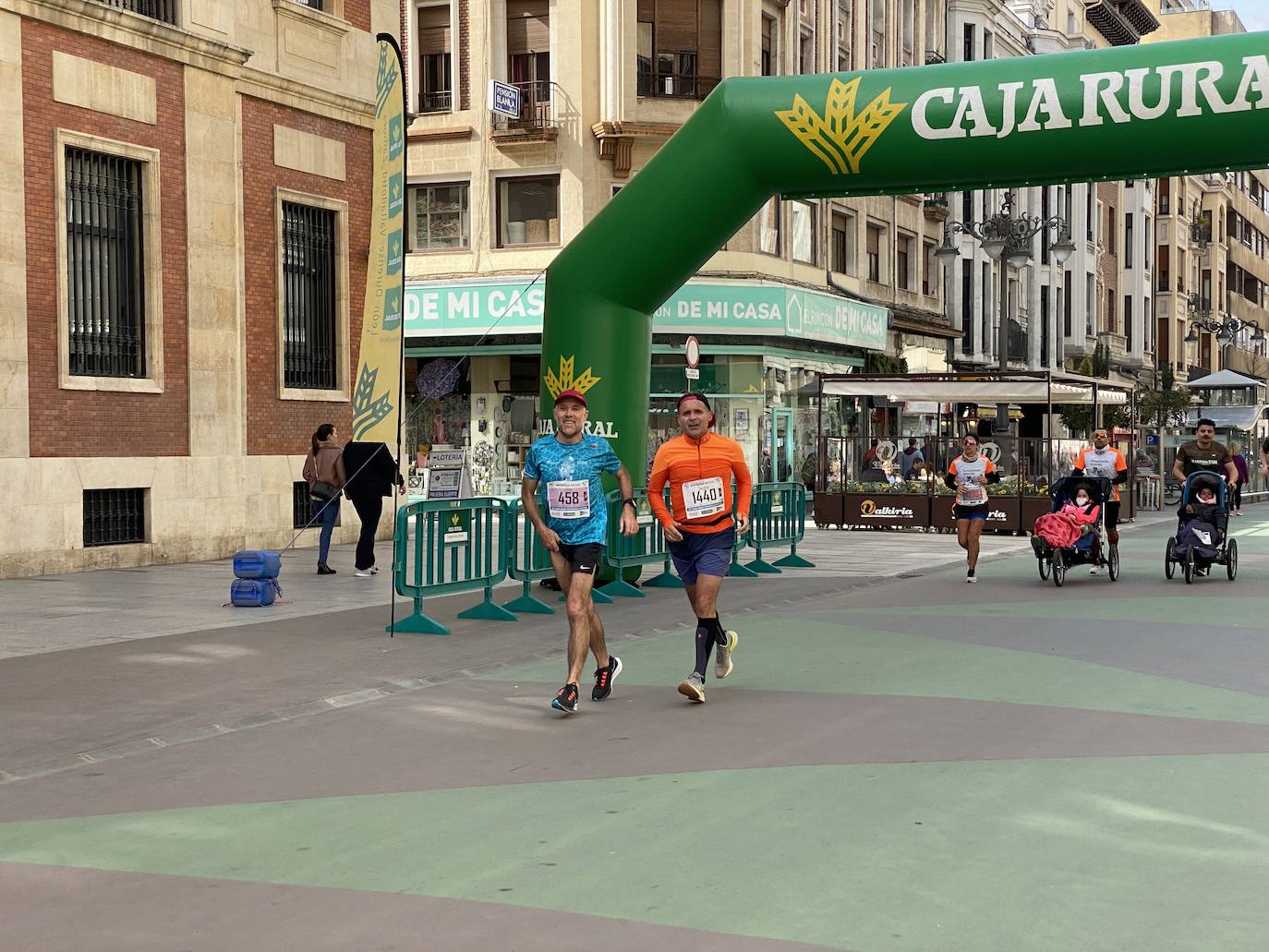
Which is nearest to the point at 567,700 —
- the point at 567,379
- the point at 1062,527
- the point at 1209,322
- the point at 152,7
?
the point at 567,379

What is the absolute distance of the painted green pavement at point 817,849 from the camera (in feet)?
15.9

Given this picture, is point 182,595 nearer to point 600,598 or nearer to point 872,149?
point 600,598

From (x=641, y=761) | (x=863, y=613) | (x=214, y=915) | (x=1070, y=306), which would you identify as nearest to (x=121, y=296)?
(x=863, y=613)

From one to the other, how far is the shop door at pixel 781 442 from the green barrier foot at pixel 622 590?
1944 centimetres

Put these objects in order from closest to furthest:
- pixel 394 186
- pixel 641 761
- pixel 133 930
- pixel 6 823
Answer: pixel 133 930, pixel 6 823, pixel 641 761, pixel 394 186

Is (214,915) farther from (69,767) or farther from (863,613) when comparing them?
(863,613)

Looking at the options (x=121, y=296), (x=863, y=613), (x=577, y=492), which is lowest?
(x=863, y=613)

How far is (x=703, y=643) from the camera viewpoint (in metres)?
9.27

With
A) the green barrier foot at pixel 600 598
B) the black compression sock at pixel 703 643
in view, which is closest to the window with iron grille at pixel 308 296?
the green barrier foot at pixel 600 598

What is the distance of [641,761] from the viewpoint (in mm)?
7367

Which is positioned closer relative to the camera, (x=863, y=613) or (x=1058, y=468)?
(x=863, y=613)

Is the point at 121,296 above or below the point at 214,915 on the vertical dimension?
above

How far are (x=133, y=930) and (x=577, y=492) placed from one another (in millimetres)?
4683

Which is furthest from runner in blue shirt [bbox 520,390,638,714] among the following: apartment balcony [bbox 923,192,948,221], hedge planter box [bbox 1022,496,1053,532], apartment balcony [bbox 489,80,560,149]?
apartment balcony [bbox 923,192,948,221]
